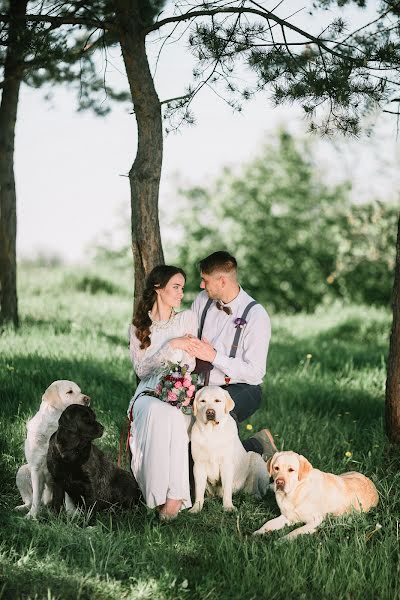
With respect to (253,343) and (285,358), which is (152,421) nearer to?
(253,343)

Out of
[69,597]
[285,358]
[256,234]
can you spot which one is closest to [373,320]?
[285,358]

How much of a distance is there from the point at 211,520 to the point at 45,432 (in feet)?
4.17

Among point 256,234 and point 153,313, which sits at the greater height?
point 256,234

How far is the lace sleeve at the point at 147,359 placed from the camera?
6.00m

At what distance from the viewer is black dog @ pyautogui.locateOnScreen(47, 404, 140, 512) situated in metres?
5.18

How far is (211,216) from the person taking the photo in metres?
19.6

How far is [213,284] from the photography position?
6270mm

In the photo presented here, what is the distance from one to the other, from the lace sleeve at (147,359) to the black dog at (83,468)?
75cm

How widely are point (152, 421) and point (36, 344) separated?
481 centimetres

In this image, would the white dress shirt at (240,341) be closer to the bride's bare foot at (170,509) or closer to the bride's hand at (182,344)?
the bride's hand at (182,344)

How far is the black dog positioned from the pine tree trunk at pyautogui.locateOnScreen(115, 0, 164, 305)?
1805 millimetres

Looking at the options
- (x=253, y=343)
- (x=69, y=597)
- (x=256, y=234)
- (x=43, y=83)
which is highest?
(x=43, y=83)

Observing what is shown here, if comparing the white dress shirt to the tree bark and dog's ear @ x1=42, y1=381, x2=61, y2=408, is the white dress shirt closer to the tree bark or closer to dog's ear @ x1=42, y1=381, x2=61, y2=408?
dog's ear @ x1=42, y1=381, x2=61, y2=408

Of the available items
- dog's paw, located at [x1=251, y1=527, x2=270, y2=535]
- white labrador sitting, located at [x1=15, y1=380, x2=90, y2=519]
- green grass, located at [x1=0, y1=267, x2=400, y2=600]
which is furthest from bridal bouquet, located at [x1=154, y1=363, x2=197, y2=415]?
dog's paw, located at [x1=251, y1=527, x2=270, y2=535]
